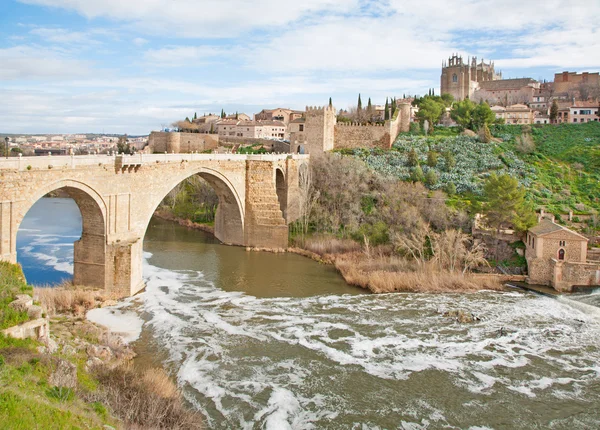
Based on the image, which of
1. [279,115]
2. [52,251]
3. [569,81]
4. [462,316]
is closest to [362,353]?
[462,316]

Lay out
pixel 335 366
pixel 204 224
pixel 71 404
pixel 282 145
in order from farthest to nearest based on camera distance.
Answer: pixel 282 145, pixel 204 224, pixel 335 366, pixel 71 404

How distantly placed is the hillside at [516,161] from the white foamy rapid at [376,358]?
11206 mm

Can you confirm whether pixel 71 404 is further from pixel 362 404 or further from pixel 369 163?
pixel 369 163

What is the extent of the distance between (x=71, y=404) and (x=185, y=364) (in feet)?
15.3

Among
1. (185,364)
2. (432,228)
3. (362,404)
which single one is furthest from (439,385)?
(432,228)

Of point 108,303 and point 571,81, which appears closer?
point 108,303

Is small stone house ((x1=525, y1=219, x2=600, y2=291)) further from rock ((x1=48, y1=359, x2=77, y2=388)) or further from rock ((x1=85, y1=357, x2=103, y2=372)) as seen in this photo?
rock ((x1=48, y1=359, x2=77, y2=388))

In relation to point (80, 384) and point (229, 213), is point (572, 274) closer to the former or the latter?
point (229, 213)

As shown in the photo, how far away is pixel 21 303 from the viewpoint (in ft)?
33.7

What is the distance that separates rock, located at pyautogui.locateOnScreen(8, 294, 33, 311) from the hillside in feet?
70.7

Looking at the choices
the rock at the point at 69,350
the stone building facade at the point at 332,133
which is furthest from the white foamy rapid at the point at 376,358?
the stone building facade at the point at 332,133

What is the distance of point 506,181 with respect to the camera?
2197 cm

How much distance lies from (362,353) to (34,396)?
7.85 metres

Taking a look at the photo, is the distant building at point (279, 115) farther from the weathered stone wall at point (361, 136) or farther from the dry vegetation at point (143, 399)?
the dry vegetation at point (143, 399)
